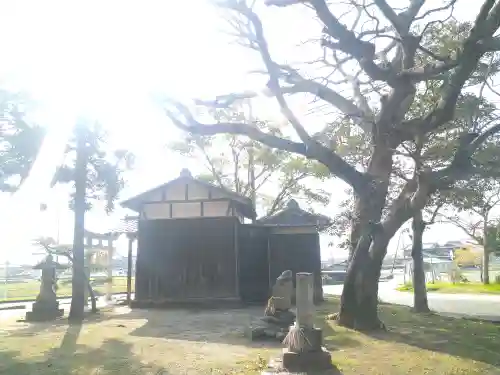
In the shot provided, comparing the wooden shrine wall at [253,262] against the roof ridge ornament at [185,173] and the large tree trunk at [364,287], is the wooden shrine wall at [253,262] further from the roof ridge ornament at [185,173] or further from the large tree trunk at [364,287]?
the large tree trunk at [364,287]

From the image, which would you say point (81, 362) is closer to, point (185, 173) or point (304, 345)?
point (304, 345)

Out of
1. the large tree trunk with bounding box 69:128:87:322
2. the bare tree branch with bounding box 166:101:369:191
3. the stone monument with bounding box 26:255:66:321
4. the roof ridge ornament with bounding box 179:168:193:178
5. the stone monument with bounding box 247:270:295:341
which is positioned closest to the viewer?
the stone monument with bounding box 247:270:295:341

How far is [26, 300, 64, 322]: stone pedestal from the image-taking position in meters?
15.3

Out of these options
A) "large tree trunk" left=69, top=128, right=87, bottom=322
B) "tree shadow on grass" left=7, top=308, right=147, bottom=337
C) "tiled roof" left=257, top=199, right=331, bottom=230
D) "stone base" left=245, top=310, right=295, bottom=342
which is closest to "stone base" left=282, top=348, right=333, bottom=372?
"stone base" left=245, top=310, right=295, bottom=342

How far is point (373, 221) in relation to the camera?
12008mm

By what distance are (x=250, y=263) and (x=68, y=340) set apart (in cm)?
953

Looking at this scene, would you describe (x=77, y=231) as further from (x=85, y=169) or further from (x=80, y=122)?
(x=80, y=122)

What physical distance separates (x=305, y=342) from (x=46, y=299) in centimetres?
1114

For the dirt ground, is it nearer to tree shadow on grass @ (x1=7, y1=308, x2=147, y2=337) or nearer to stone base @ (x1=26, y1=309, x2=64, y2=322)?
tree shadow on grass @ (x1=7, y1=308, x2=147, y2=337)

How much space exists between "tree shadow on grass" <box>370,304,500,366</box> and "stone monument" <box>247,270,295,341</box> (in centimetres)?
223

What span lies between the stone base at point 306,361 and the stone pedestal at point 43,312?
34.8 ft

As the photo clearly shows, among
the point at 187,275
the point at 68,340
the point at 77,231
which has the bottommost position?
the point at 68,340

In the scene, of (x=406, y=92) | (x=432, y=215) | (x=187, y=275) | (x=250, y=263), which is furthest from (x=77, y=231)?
(x=432, y=215)

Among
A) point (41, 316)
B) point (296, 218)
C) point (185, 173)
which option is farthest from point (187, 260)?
point (296, 218)
